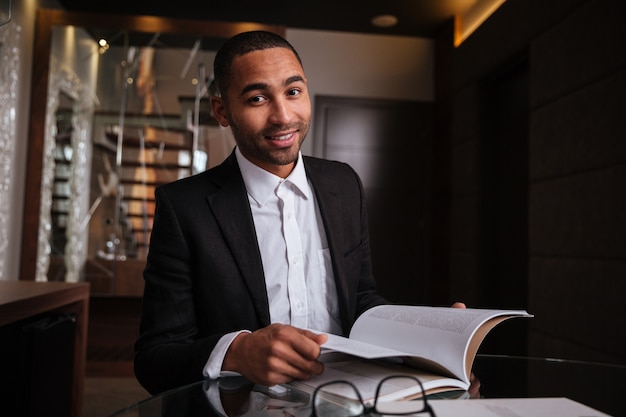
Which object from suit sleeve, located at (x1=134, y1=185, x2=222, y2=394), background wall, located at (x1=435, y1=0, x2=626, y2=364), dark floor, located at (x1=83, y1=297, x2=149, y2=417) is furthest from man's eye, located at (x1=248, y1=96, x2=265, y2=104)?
dark floor, located at (x1=83, y1=297, x2=149, y2=417)

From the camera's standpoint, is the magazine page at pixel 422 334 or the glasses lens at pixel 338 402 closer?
the glasses lens at pixel 338 402

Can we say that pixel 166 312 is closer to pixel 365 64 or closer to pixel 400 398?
pixel 400 398

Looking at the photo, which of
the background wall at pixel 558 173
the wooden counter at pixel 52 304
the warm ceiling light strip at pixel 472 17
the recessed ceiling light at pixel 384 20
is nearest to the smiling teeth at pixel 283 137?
the wooden counter at pixel 52 304

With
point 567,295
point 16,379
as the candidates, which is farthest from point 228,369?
point 567,295

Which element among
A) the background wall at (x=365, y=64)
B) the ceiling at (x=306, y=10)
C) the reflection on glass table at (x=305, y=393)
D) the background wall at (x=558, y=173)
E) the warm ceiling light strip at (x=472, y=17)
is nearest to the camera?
the reflection on glass table at (x=305, y=393)

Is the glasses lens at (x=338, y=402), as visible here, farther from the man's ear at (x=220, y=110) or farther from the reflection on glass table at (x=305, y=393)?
the man's ear at (x=220, y=110)

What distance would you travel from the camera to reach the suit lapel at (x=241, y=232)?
126cm

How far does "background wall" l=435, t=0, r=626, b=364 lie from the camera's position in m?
2.60

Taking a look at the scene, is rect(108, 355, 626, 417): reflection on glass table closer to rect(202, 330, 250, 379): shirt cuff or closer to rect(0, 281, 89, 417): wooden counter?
rect(202, 330, 250, 379): shirt cuff

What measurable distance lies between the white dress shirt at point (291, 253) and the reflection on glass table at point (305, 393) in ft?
1.12

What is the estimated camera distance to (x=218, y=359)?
99 centimetres

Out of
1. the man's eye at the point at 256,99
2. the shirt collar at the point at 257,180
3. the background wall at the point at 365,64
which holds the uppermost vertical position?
the background wall at the point at 365,64

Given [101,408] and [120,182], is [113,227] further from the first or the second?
[101,408]

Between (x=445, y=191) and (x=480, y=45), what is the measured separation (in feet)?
4.45
